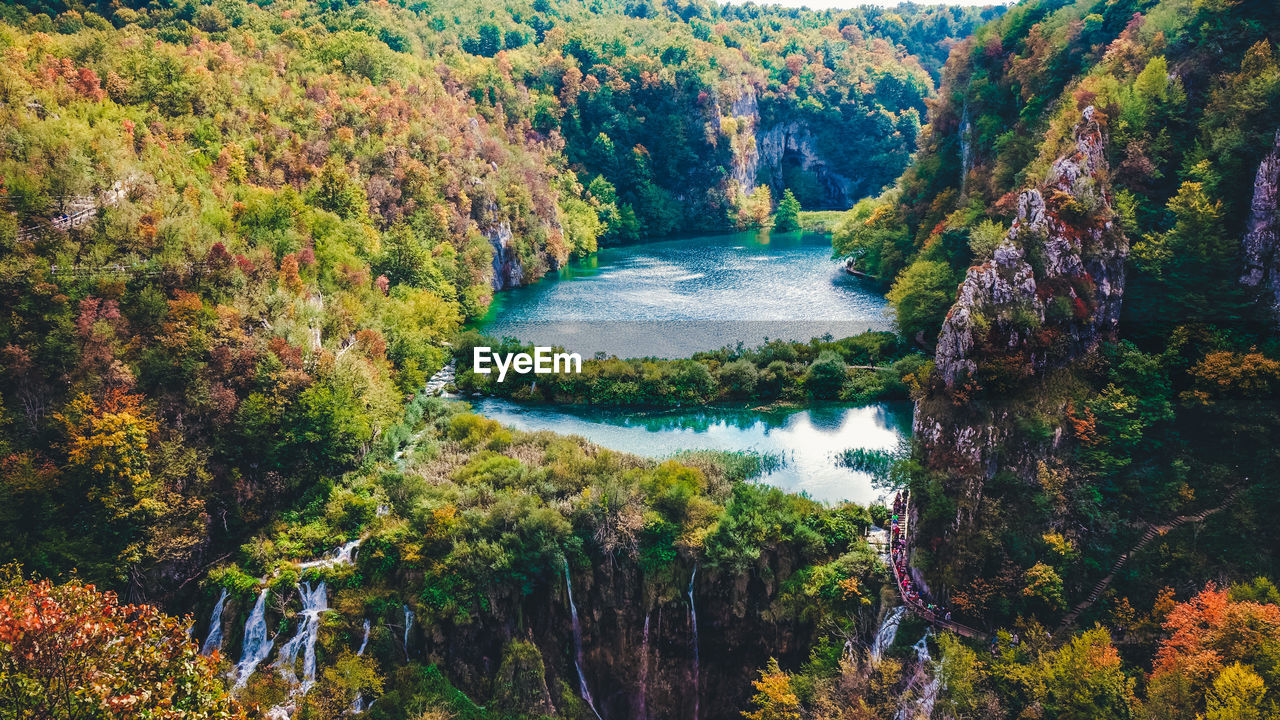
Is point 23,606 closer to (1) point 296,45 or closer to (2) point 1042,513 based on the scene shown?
(2) point 1042,513

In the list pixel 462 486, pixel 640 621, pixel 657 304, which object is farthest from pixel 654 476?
pixel 657 304

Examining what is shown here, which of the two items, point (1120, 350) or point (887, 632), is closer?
point (887, 632)

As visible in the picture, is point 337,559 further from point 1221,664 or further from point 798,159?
point 798,159

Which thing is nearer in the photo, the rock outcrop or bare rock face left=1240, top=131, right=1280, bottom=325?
bare rock face left=1240, top=131, right=1280, bottom=325

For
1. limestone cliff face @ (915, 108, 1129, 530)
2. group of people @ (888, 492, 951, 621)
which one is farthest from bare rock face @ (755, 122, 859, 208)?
group of people @ (888, 492, 951, 621)

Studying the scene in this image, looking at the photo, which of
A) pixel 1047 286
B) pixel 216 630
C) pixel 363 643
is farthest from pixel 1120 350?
pixel 216 630

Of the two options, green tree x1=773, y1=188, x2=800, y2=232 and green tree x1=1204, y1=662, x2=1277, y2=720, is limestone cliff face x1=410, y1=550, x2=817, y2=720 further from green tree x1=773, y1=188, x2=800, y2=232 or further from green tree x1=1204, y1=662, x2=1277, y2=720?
green tree x1=773, y1=188, x2=800, y2=232

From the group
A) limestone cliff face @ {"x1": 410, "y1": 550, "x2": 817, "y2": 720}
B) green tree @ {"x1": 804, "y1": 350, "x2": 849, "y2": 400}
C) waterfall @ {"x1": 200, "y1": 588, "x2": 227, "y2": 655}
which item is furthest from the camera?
green tree @ {"x1": 804, "y1": 350, "x2": 849, "y2": 400}

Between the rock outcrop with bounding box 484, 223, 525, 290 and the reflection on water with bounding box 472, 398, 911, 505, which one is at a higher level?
the rock outcrop with bounding box 484, 223, 525, 290
